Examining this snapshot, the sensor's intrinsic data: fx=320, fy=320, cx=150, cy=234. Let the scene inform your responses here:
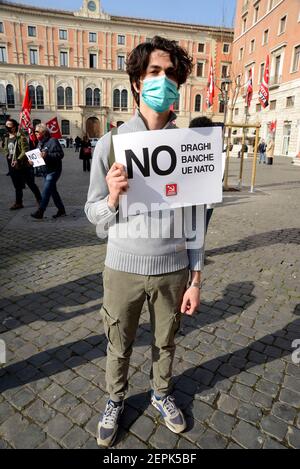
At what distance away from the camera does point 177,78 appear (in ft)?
6.19

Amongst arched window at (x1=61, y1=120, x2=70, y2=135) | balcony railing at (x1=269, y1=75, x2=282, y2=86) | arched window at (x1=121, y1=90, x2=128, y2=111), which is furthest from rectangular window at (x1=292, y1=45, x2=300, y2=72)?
arched window at (x1=61, y1=120, x2=70, y2=135)

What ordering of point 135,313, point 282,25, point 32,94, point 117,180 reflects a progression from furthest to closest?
point 32,94, point 282,25, point 135,313, point 117,180

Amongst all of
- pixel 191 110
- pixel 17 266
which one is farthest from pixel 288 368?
pixel 191 110

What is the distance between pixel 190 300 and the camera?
2.08 meters

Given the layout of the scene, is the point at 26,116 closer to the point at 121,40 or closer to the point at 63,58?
the point at 63,58

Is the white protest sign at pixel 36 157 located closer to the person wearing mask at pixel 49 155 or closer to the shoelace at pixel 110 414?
the person wearing mask at pixel 49 155

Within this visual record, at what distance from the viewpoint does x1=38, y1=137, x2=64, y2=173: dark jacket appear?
6934 mm

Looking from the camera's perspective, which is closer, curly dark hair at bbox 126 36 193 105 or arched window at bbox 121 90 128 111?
curly dark hair at bbox 126 36 193 105

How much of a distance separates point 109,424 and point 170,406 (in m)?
0.44

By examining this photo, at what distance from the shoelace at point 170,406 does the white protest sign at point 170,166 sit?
140cm

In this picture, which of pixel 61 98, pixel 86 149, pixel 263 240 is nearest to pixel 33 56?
pixel 61 98

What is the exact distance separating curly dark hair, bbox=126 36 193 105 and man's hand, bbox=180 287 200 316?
4.04 feet

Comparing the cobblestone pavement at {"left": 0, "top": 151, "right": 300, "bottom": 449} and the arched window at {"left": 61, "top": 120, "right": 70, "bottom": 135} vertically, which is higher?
the arched window at {"left": 61, "top": 120, "right": 70, "bottom": 135}

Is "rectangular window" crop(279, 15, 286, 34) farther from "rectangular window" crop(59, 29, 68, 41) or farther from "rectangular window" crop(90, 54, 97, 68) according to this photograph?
"rectangular window" crop(59, 29, 68, 41)
